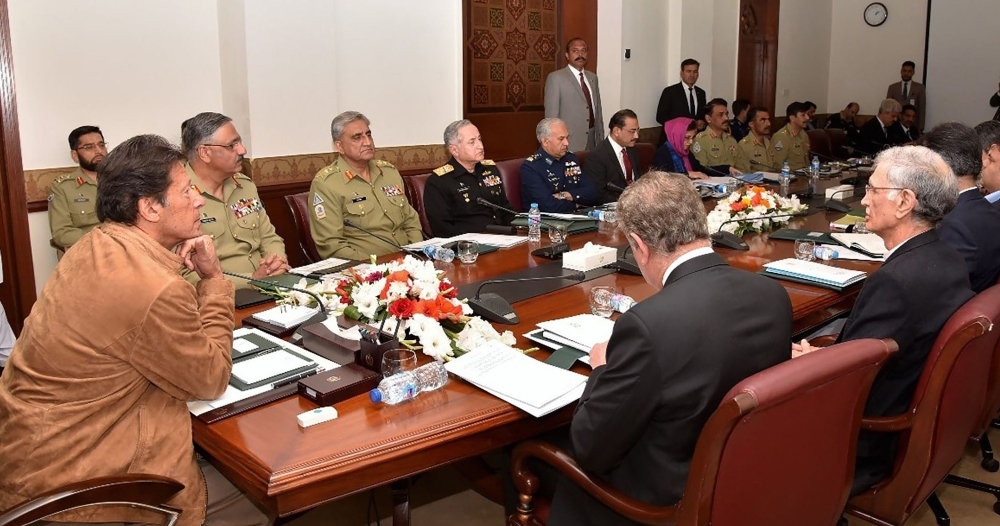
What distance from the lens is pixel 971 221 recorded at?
2.64 m

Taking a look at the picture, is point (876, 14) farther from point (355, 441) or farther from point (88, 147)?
point (355, 441)

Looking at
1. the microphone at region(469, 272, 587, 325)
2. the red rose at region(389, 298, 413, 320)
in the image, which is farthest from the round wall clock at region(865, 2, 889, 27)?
the red rose at region(389, 298, 413, 320)

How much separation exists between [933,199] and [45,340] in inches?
82.6

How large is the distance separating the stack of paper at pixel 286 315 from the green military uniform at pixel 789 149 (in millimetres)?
6139

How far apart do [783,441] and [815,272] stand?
1.47 meters

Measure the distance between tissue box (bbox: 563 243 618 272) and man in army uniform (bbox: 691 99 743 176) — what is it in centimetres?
433

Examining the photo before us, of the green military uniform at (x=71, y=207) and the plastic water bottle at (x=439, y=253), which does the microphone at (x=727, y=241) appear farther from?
the green military uniform at (x=71, y=207)

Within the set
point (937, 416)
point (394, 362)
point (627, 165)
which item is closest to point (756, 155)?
point (627, 165)

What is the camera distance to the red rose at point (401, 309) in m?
1.95

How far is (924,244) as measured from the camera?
2.04 m

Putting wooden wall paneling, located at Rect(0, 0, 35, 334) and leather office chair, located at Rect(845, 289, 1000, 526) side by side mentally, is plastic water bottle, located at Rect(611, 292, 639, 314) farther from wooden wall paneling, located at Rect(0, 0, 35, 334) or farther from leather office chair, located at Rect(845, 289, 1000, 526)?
→ wooden wall paneling, located at Rect(0, 0, 35, 334)

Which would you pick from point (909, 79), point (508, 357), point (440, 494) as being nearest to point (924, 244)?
point (508, 357)

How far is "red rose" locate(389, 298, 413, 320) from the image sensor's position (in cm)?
195

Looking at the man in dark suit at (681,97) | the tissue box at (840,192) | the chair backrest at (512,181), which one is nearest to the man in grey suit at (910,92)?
the man in dark suit at (681,97)
